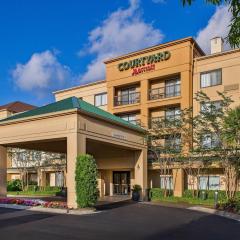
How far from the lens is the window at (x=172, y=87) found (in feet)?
121

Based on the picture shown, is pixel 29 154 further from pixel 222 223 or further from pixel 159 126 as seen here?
pixel 222 223

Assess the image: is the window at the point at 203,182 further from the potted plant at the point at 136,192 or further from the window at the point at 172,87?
the window at the point at 172,87

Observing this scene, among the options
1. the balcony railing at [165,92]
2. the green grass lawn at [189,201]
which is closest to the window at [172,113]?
the balcony railing at [165,92]

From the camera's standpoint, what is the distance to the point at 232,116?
27.5m

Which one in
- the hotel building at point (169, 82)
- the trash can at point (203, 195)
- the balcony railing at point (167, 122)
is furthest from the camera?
→ the hotel building at point (169, 82)

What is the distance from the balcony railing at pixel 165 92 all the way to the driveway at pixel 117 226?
56.2 ft

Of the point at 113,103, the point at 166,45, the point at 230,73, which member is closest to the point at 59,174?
the point at 113,103

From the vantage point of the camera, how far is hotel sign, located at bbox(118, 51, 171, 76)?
3669 centimetres

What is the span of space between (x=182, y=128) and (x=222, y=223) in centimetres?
1500

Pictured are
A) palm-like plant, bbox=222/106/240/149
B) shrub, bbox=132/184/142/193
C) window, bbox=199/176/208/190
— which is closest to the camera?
palm-like plant, bbox=222/106/240/149

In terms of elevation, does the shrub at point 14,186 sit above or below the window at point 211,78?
below

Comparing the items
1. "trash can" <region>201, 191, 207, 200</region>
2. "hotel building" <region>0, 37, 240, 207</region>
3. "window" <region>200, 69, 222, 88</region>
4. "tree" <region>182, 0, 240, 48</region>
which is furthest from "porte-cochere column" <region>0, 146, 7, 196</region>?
"tree" <region>182, 0, 240, 48</region>

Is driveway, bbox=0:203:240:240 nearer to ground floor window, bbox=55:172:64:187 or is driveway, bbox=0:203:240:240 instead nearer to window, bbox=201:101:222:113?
window, bbox=201:101:222:113

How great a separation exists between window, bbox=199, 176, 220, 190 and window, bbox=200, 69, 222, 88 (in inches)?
326
